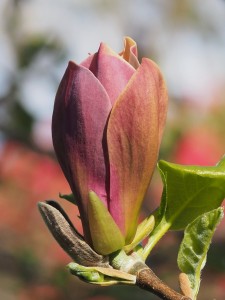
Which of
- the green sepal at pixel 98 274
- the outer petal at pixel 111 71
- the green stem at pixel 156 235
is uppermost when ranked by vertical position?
the outer petal at pixel 111 71

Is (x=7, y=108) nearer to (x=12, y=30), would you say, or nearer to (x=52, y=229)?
(x=12, y=30)

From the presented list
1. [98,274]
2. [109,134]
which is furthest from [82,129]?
[98,274]

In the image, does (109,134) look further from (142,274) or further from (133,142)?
(142,274)

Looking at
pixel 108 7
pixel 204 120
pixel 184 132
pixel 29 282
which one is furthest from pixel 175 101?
pixel 108 7

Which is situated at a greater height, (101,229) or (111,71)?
(111,71)

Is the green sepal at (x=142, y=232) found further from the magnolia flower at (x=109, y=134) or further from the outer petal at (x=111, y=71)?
the outer petal at (x=111, y=71)

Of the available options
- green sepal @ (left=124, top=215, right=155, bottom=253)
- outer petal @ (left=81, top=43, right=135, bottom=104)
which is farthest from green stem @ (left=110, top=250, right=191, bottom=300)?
outer petal @ (left=81, top=43, right=135, bottom=104)

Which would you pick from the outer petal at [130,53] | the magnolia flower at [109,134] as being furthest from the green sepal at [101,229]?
the outer petal at [130,53]

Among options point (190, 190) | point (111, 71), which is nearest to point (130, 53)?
point (111, 71)
